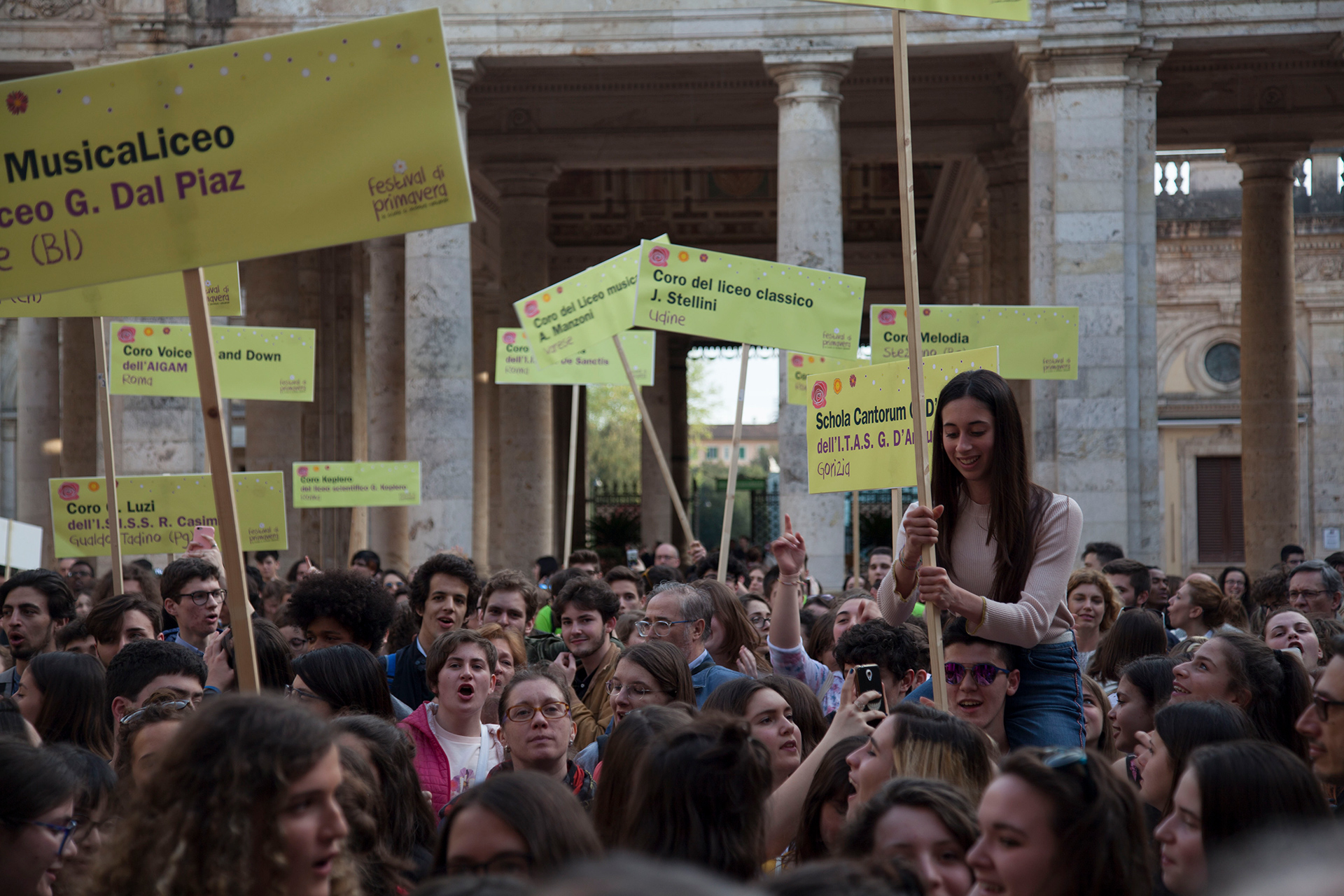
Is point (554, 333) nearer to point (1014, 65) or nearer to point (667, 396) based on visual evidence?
point (1014, 65)

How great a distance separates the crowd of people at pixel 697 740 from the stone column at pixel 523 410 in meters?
16.6

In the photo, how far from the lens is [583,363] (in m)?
14.5

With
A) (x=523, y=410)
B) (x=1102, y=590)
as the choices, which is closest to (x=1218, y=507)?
(x=523, y=410)

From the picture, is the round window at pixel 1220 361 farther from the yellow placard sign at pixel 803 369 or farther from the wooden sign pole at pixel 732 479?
the wooden sign pole at pixel 732 479

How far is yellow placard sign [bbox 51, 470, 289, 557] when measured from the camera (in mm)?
10727

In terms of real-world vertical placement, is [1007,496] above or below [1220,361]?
below

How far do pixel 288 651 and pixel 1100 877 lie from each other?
3.91 m

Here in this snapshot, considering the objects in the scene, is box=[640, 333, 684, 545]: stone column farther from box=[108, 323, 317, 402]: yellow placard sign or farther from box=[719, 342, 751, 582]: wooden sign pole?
box=[719, 342, 751, 582]: wooden sign pole

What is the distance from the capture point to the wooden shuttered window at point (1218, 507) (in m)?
32.3

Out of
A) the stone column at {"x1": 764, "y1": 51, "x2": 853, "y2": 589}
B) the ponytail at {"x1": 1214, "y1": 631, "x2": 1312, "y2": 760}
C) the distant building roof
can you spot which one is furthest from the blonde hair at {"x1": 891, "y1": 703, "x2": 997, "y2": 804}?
the distant building roof

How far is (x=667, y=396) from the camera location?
110ft

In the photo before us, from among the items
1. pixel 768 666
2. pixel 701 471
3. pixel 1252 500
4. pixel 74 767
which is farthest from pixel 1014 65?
pixel 701 471

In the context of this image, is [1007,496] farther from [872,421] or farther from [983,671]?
[872,421]

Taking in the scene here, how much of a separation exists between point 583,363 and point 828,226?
4.54 metres
